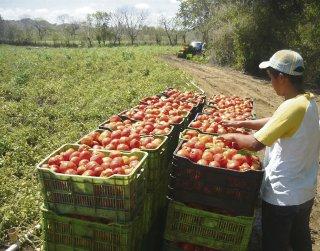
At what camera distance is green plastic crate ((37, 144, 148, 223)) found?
11.4ft

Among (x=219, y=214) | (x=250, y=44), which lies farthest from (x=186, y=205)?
(x=250, y=44)

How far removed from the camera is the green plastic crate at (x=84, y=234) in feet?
11.8

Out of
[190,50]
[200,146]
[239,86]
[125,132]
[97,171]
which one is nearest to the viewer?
[97,171]

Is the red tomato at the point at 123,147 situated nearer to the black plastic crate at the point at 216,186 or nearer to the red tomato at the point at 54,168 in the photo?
the black plastic crate at the point at 216,186

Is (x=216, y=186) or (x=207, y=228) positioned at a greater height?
(x=216, y=186)

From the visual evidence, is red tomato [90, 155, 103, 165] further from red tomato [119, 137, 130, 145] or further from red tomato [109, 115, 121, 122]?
red tomato [109, 115, 121, 122]

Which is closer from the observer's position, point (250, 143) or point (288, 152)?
point (288, 152)

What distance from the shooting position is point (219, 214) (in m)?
3.94

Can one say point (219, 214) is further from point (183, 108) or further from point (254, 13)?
point (254, 13)

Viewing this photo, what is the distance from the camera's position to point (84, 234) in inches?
146

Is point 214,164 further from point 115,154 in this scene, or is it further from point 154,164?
point 115,154

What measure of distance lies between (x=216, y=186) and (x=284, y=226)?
0.73 m

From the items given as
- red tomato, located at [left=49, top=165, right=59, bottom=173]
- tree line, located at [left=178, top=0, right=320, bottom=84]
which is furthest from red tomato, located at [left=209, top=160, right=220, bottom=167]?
tree line, located at [left=178, top=0, right=320, bottom=84]

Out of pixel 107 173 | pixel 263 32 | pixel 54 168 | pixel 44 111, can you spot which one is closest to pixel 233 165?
pixel 107 173
